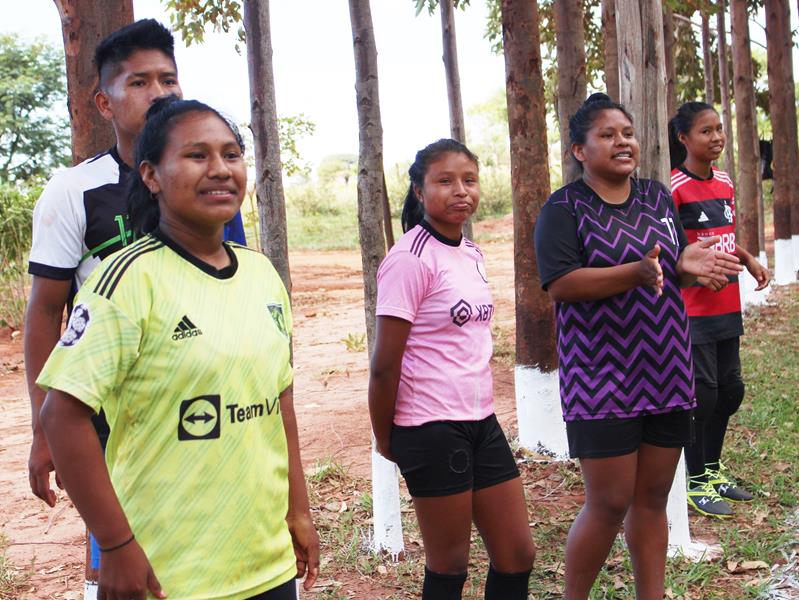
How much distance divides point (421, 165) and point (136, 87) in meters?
1.00

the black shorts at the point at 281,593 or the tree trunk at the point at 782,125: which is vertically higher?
the tree trunk at the point at 782,125

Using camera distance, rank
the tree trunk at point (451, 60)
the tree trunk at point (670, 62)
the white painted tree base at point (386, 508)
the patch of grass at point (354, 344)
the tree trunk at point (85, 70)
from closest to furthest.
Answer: the tree trunk at point (85, 70), the white painted tree base at point (386, 508), the tree trunk at point (451, 60), the patch of grass at point (354, 344), the tree trunk at point (670, 62)

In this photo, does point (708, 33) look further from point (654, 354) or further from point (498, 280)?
point (654, 354)

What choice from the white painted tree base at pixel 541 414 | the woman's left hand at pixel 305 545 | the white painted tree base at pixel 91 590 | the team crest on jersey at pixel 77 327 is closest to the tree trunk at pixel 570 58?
the white painted tree base at pixel 541 414

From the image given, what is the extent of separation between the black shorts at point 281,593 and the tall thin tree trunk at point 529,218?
3871 millimetres

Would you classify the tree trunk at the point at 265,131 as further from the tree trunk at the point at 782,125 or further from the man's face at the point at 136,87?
the tree trunk at the point at 782,125

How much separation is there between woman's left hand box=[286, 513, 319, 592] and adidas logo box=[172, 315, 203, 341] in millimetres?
635

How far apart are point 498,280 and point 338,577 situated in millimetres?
14941

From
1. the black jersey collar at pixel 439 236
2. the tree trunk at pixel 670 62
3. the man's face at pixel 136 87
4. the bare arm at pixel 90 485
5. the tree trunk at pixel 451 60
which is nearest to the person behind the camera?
the bare arm at pixel 90 485

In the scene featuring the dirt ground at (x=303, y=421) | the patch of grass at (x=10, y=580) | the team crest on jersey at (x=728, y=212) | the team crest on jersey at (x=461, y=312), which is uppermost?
the team crest on jersey at (x=728, y=212)

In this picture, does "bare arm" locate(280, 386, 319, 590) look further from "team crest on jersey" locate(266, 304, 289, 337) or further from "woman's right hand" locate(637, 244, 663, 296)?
"woman's right hand" locate(637, 244, 663, 296)

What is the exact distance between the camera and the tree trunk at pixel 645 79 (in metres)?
4.39

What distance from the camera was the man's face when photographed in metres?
2.73

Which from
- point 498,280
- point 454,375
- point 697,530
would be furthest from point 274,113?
point 498,280
